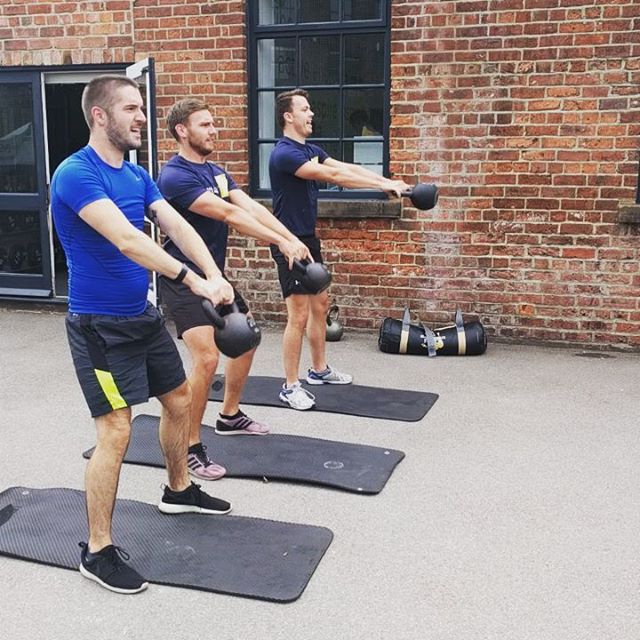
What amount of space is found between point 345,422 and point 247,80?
11.8 feet

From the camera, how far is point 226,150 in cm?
726

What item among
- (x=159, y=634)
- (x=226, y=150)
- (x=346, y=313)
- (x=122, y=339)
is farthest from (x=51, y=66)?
(x=159, y=634)

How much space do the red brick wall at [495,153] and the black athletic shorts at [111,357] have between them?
3967 mm

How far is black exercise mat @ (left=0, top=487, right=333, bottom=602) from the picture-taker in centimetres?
313

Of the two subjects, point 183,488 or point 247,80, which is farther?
point 247,80

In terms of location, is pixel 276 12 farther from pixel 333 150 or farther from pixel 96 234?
pixel 96 234

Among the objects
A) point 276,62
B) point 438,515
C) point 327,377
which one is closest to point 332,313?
point 327,377

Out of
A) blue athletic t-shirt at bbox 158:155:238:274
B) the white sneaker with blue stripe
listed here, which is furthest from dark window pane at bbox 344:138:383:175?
blue athletic t-shirt at bbox 158:155:238:274

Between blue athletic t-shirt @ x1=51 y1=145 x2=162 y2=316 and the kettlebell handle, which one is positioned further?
the kettlebell handle

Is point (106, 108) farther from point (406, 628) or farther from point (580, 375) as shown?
point (580, 375)

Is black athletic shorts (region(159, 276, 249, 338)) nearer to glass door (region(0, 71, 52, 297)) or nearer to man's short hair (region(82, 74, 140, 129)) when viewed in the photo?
man's short hair (region(82, 74, 140, 129))

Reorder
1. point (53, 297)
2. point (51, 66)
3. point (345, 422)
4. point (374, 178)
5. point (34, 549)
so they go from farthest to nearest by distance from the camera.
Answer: point (53, 297), point (51, 66), point (374, 178), point (345, 422), point (34, 549)

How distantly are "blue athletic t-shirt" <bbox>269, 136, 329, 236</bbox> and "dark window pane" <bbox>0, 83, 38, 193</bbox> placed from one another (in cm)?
383

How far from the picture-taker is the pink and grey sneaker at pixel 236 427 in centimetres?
474
